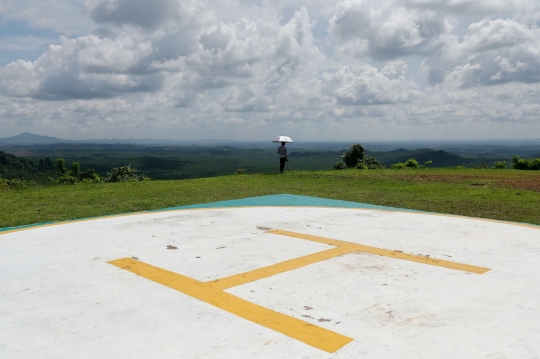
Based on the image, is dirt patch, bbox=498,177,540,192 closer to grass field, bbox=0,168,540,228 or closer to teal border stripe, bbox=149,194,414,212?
grass field, bbox=0,168,540,228

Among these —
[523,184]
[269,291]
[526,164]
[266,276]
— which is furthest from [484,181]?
[269,291]

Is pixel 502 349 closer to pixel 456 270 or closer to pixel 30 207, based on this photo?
pixel 456 270

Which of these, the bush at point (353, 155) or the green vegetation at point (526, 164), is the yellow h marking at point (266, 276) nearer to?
the green vegetation at point (526, 164)

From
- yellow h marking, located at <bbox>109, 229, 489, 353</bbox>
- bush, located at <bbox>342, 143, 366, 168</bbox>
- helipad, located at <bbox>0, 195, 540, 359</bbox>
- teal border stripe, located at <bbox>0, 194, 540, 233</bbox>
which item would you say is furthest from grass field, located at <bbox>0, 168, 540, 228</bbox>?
bush, located at <bbox>342, 143, 366, 168</bbox>

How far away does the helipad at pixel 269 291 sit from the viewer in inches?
113

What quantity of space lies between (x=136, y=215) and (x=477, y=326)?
19.5 ft

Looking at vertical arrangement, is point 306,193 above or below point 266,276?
above

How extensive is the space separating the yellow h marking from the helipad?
0.01 meters

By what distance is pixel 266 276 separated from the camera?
167 inches

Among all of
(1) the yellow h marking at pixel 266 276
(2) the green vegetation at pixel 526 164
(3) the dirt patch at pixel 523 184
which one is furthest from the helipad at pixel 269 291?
(2) the green vegetation at pixel 526 164

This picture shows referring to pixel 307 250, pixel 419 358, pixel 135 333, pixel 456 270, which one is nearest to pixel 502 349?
pixel 419 358

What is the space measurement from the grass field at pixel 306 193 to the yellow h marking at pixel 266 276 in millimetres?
3631

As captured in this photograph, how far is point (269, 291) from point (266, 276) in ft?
1.36

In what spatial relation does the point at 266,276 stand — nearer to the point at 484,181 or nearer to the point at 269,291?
the point at 269,291
